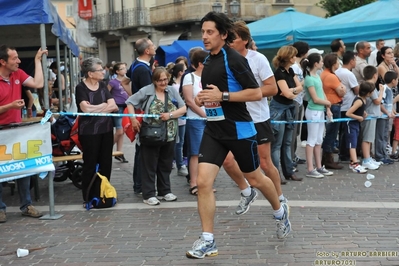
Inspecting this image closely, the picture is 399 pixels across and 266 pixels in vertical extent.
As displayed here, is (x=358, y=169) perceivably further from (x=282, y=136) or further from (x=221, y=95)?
(x=221, y=95)

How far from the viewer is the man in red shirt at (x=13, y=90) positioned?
23.7 feet

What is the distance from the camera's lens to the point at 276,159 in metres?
9.10

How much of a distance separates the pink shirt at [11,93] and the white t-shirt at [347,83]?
5374 mm

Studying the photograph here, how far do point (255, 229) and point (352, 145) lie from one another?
4250 mm

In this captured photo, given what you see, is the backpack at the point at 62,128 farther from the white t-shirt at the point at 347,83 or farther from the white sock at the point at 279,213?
the white t-shirt at the point at 347,83

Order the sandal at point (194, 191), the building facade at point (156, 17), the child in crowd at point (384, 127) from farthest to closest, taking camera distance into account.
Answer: the building facade at point (156, 17), the child in crowd at point (384, 127), the sandal at point (194, 191)

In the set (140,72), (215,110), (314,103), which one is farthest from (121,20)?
(215,110)

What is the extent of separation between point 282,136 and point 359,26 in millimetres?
6711

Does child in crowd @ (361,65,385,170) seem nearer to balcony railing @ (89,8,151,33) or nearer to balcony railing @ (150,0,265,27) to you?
balcony railing @ (150,0,265,27)

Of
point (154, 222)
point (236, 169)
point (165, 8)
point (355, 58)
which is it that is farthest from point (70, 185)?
point (165, 8)

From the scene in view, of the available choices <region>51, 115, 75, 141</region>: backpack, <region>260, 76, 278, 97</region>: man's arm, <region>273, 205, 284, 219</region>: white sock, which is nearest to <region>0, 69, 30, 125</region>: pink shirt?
<region>51, 115, 75, 141</region>: backpack

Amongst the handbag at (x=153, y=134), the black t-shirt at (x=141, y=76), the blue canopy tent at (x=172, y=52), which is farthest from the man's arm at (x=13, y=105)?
the blue canopy tent at (x=172, y=52)

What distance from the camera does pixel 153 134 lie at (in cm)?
795

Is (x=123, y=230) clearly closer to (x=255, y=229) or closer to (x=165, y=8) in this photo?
(x=255, y=229)
